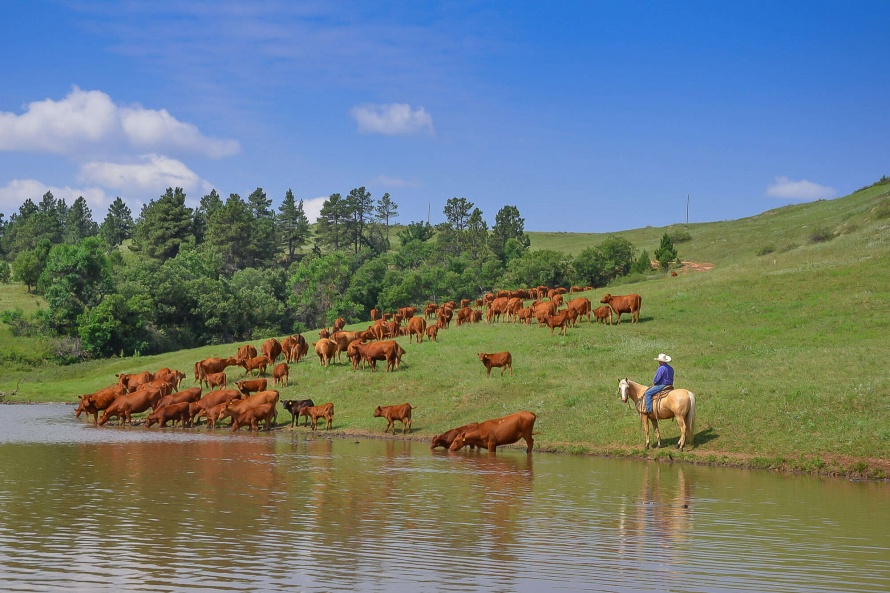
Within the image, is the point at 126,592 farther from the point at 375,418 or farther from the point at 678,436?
the point at 375,418

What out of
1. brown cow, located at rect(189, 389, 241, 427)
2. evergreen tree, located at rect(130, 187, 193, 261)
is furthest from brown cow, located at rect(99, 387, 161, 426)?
evergreen tree, located at rect(130, 187, 193, 261)

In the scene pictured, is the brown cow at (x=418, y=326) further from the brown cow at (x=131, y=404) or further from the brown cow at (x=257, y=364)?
the brown cow at (x=131, y=404)

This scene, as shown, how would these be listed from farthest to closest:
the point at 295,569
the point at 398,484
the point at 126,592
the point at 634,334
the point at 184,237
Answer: the point at 184,237, the point at 634,334, the point at 398,484, the point at 295,569, the point at 126,592

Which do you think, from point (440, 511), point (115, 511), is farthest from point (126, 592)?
point (440, 511)

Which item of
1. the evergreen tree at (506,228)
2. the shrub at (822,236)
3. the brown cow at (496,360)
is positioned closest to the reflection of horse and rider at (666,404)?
the brown cow at (496,360)

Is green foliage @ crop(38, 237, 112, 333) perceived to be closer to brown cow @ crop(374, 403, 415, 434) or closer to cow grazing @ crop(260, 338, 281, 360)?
cow grazing @ crop(260, 338, 281, 360)

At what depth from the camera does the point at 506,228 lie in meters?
148

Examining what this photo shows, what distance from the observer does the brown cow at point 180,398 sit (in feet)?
125

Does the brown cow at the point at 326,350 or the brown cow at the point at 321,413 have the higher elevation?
the brown cow at the point at 326,350

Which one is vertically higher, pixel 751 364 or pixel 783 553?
pixel 751 364

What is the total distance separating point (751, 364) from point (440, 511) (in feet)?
76.9

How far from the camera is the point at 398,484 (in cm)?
2025

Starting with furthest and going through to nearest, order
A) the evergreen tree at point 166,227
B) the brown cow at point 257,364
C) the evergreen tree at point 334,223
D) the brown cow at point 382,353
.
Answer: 1. the evergreen tree at point 334,223
2. the evergreen tree at point 166,227
3. the brown cow at point 257,364
4. the brown cow at point 382,353

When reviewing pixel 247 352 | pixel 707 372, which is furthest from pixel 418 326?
pixel 707 372
